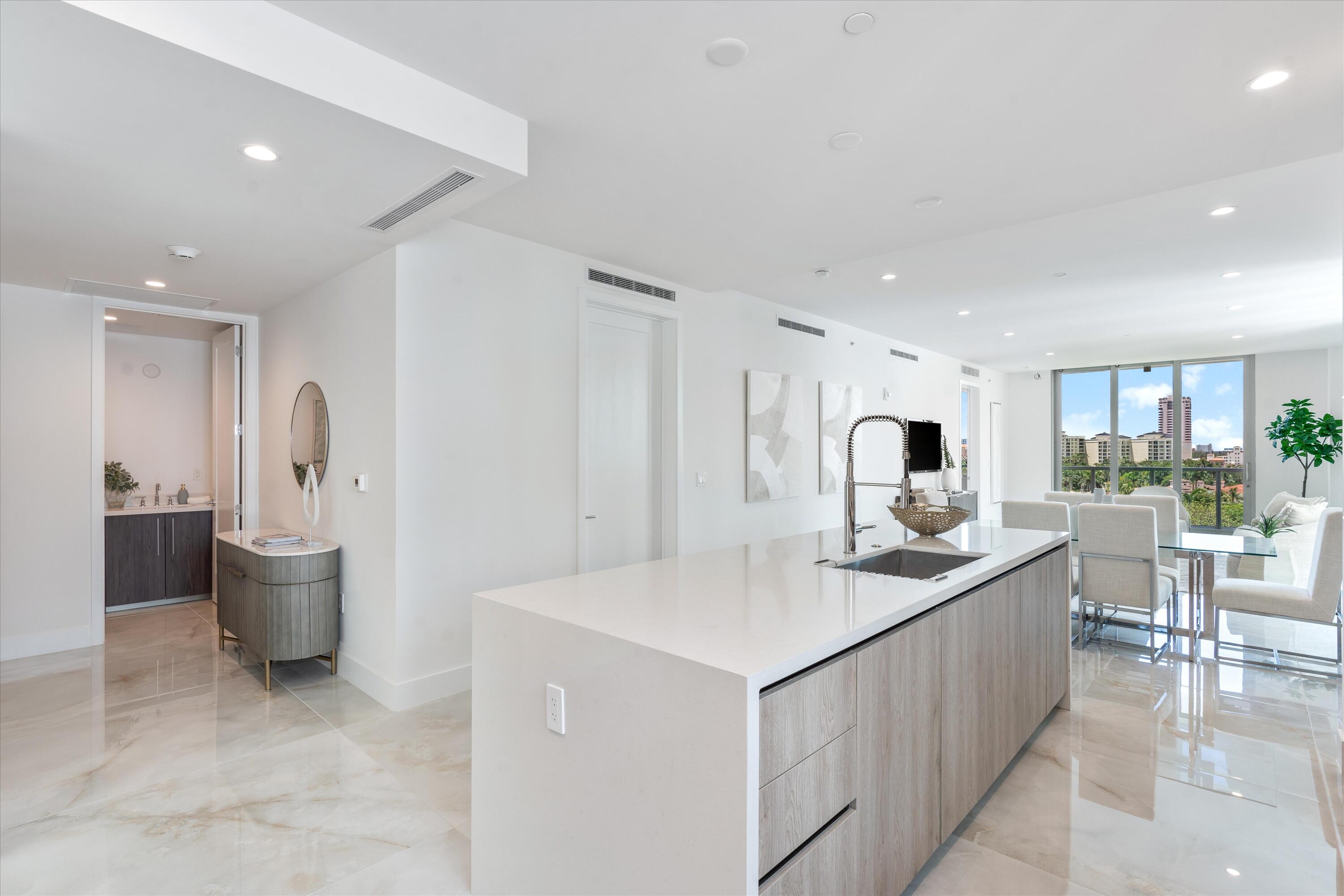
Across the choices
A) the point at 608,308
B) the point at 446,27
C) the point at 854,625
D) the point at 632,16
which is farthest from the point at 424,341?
the point at 854,625

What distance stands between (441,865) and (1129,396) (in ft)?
35.6

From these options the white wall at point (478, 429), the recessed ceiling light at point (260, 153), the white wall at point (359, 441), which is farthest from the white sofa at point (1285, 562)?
the recessed ceiling light at point (260, 153)

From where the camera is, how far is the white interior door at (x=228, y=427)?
4738 mm

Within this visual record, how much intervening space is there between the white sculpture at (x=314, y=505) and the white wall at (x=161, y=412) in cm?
263

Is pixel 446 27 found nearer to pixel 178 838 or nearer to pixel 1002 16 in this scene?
pixel 1002 16

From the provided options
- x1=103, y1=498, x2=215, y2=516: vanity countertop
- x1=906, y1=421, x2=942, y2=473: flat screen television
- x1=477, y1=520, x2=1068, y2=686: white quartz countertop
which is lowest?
x1=103, y1=498, x2=215, y2=516: vanity countertop

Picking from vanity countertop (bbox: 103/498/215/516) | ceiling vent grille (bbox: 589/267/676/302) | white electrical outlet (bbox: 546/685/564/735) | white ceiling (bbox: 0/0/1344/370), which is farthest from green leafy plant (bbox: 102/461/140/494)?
white electrical outlet (bbox: 546/685/564/735)

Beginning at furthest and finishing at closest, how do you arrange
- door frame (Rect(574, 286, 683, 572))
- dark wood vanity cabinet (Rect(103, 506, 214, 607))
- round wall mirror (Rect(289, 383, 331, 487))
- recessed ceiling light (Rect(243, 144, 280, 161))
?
dark wood vanity cabinet (Rect(103, 506, 214, 607)) < door frame (Rect(574, 286, 683, 572)) < round wall mirror (Rect(289, 383, 331, 487)) < recessed ceiling light (Rect(243, 144, 280, 161))

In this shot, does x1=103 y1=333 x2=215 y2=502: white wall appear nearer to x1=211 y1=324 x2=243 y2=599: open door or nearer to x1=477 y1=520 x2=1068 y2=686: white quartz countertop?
x1=211 y1=324 x2=243 y2=599: open door

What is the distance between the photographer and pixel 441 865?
1.96 metres

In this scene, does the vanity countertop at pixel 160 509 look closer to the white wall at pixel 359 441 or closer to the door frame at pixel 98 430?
the door frame at pixel 98 430

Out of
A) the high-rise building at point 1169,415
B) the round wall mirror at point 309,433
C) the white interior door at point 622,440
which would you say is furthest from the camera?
the high-rise building at point 1169,415

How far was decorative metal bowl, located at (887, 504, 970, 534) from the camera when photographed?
2789 millimetres

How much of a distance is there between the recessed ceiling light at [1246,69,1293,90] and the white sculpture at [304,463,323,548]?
436 cm
